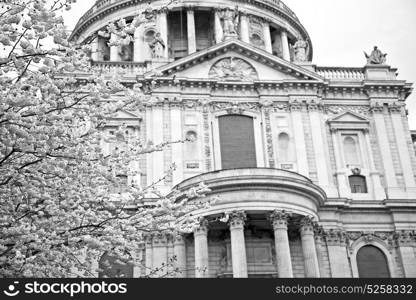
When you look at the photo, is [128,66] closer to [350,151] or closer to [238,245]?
[350,151]

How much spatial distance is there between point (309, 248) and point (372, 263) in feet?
16.7

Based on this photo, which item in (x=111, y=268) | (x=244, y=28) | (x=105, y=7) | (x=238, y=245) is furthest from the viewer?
(x=105, y=7)

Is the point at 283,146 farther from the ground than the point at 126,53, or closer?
closer

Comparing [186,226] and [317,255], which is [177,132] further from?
[186,226]

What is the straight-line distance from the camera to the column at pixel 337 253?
32.5m

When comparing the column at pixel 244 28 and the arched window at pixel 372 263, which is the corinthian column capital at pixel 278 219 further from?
the column at pixel 244 28

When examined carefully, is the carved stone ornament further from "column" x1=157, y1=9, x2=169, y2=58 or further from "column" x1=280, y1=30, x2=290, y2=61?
"column" x1=280, y1=30, x2=290, y2=61

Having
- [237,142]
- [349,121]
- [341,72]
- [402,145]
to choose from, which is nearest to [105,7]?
[341,72]

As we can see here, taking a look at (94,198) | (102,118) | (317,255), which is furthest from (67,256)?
(317,255)

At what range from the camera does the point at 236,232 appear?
2900cm

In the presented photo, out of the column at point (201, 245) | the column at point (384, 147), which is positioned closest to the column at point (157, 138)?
the column at point (201, 245)

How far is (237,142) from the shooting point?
116ft

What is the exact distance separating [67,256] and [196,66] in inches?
954

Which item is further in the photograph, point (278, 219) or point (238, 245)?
point (278, 219)
